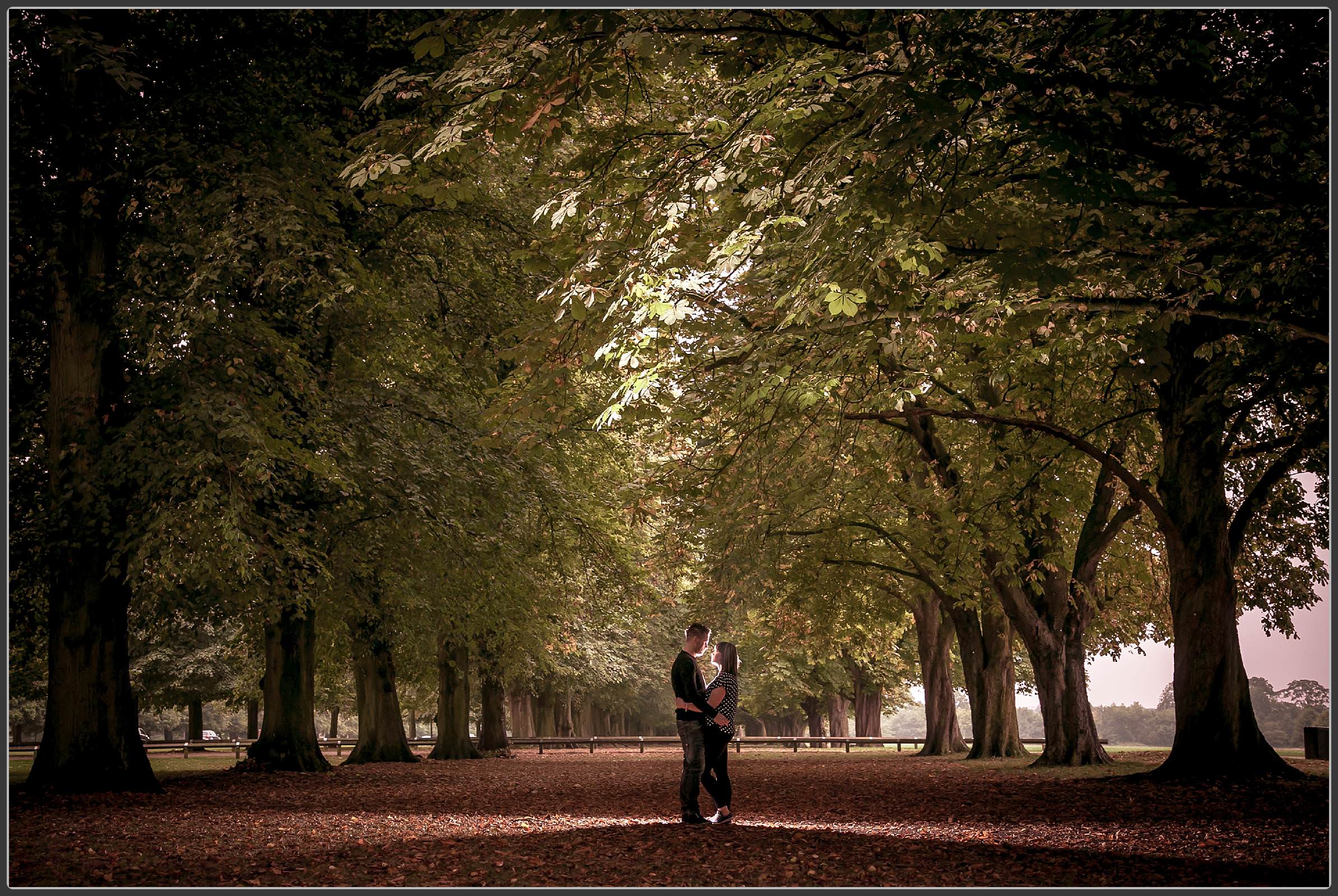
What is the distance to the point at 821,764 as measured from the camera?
85.0 ft

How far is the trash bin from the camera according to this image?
69.6ft

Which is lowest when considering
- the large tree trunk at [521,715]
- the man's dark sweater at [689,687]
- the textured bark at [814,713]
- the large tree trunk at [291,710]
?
the textured bark at [814,713]

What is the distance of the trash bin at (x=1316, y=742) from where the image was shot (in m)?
21.2

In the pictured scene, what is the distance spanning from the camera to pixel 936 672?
103 feet

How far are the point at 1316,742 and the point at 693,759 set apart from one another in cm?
1791

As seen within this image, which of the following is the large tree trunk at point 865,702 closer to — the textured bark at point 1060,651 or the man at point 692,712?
the textured bark at point 1060,651

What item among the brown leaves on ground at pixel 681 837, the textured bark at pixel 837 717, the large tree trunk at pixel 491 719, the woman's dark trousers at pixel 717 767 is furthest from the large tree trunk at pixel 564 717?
the woman's dark trousers at pixel 717 767

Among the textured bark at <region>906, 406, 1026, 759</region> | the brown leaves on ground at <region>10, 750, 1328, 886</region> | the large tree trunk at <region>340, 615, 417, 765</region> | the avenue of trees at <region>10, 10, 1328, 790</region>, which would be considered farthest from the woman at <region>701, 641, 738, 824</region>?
the large tree trunk at <region>340, 615, 417, 765</region>

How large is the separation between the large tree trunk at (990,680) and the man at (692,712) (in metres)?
17.3

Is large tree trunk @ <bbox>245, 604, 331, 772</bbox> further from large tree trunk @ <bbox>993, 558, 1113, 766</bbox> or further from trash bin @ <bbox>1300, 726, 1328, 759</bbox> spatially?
trash bin @ <bbox>1300, 726, 1328, 759</bbox>

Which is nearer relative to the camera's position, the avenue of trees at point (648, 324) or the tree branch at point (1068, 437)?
the avenue of trees at point (648, 324)

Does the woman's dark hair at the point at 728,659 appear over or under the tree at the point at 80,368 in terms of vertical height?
under

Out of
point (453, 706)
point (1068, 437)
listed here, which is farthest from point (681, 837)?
point (453, 706)

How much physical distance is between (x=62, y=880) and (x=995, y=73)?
826 cm
